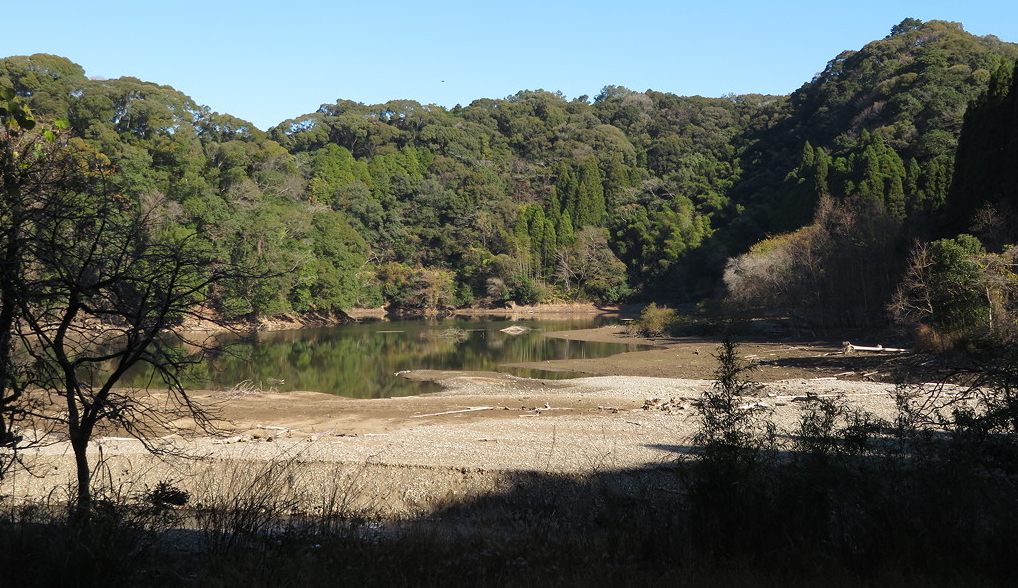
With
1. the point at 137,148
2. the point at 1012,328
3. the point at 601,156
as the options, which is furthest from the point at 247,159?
the point at 1012,328

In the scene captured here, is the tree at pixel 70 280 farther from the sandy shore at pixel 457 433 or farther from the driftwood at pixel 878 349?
the driftwood at pixel 878 349

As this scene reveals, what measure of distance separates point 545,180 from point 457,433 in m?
89.0

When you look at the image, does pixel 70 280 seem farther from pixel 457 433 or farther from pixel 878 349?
pixel 878 349

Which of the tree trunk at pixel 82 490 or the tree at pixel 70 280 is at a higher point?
the tree at pixel 70 280

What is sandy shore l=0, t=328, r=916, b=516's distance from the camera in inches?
456

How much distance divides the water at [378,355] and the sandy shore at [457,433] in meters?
2.42

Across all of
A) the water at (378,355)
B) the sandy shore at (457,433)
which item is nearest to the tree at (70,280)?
the sandy shore at (457,433)

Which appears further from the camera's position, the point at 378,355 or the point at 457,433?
the point at 378,355

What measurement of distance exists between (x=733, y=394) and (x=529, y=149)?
109m

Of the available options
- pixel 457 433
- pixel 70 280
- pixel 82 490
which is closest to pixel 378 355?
pixel 457 433

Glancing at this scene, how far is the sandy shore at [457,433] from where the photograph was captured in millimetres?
11586

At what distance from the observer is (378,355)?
39.0m

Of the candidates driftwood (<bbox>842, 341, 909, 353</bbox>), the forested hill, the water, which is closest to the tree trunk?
the water

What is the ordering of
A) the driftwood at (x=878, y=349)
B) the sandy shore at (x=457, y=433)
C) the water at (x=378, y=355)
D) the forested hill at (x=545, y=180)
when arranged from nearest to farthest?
the sandy shore at (x=457, y=433) → the water at (x=378, y=355) → the driftwood at (x=878, y=349) → the forested hill at (x=545, y=180)
